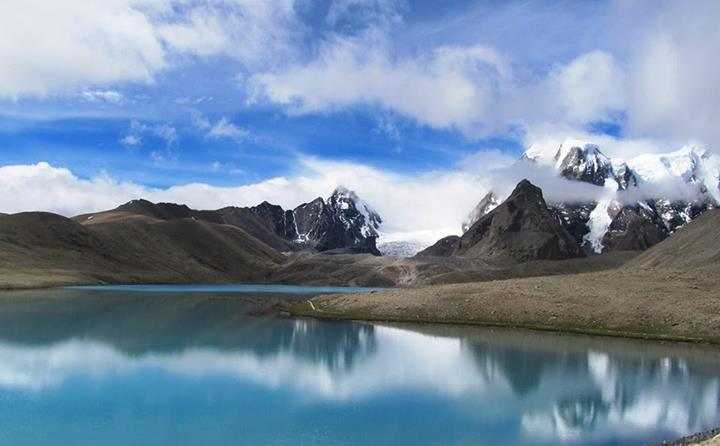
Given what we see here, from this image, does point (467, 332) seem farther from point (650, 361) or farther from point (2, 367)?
point (2, 367)

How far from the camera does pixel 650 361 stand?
58.1 m

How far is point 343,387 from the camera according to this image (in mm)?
44344

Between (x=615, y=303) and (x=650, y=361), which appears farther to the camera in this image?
(x=615, y=303)

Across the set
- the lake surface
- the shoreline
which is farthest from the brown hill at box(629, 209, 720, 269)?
the lake surface

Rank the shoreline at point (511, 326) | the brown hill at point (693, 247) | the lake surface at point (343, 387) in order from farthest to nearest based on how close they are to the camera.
A: 1. the brown hill at point (693, 247)
2. the shoreline at point (511, 326)
3. the lake surface at point (343, 387)

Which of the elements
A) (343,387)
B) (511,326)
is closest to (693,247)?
(511,326)

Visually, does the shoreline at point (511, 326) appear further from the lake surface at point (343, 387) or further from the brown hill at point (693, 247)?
the brown hill at point (693, 247)

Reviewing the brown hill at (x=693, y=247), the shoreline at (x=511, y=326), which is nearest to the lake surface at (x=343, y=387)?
the shoreline at (x=511, y=326)

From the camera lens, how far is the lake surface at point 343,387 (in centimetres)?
3259

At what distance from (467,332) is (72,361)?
43.3 m

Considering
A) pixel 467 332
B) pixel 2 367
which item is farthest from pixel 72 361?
pixel 467 332

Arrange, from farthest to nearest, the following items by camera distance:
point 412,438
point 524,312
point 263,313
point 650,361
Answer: point 263,313 < point 524,312 < point 650,361 < point 412,438

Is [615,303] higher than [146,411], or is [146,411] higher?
[615,303]

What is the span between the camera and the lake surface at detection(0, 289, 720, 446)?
32.6m
